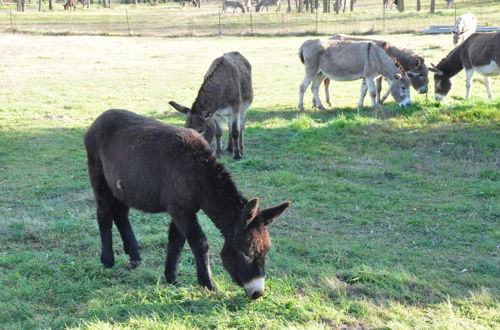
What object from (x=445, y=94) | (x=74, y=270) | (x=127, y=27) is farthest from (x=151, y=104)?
(x=127, y=27)

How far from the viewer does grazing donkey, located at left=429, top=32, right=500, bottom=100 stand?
15047mm

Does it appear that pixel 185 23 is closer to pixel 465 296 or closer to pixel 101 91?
pixel 101 91

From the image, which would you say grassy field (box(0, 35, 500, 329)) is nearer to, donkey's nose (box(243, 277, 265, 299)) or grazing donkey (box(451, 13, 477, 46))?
donkey's nose (box(243, 277, 265, 299))

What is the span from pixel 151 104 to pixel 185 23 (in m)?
31.3

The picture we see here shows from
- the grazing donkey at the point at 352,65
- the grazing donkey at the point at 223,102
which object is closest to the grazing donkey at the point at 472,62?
the grazing donkey at the point at 352,65

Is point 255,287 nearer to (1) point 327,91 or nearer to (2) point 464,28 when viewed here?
(1) point 327,91

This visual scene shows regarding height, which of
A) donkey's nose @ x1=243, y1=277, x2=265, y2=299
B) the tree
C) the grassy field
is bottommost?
the grassy field

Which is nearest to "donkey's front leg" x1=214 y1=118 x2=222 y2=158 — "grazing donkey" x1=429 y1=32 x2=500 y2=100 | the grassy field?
the grassy field

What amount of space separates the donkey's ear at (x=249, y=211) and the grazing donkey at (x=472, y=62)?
12409 mm

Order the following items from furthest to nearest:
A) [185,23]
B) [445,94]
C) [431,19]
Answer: [185,23] < [431,19] < [445,94]

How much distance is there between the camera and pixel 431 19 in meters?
41.2

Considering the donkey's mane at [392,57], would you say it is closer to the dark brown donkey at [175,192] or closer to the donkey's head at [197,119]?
the donkey's head at [197,119]

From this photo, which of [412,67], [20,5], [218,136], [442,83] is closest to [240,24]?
[20,5]

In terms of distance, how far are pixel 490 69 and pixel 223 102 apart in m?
8.24
